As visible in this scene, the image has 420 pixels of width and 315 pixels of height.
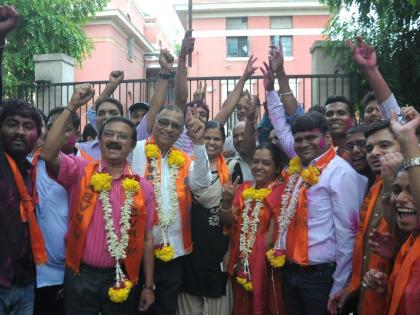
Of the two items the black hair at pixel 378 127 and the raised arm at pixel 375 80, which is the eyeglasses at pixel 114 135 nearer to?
the black hair at pixel 378 127

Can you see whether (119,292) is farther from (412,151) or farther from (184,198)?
(412,151)

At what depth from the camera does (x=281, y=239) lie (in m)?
4.07

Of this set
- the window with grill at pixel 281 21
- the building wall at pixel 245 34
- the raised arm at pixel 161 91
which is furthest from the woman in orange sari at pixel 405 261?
the window with grill at pixel 281 21

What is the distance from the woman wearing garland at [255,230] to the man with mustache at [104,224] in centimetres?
88

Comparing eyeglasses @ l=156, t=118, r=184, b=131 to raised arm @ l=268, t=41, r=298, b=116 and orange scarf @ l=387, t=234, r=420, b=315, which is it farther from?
orange scarf @ l=387, t=234, r=420, b=315

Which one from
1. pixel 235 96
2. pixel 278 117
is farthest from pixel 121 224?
pixel 235 96

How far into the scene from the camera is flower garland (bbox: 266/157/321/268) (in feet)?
12.4

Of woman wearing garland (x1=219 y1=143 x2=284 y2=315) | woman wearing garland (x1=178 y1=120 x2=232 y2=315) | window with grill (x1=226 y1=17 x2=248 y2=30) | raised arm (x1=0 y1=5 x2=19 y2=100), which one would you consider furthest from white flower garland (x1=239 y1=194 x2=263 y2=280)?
window with grill (x1=226 y1=17 x2=248 y2=30)

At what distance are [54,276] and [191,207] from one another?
4.20ft

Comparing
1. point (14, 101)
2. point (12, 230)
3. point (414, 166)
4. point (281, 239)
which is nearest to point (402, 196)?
point (414, 166)

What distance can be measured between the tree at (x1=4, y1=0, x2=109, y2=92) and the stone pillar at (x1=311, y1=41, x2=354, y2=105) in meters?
11.7

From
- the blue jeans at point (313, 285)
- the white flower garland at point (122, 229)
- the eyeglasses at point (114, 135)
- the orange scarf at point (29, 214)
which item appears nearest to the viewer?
the orange scarf at point (29, 214)

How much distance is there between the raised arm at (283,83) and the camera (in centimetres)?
466

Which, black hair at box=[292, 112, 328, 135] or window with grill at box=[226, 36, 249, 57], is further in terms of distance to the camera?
window with grill at box=[226, 36, 249, 57]
